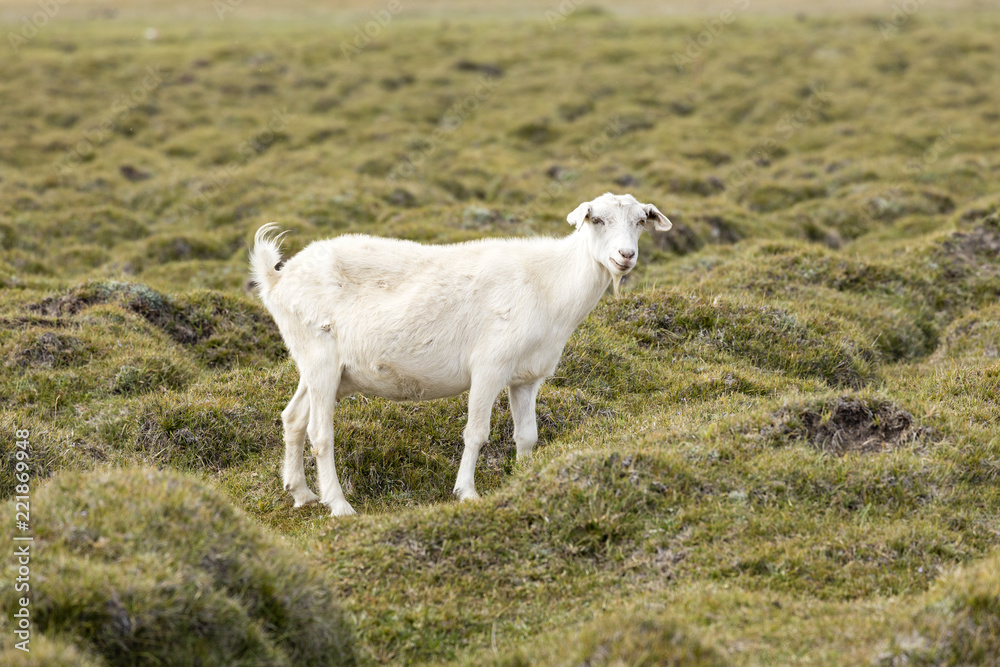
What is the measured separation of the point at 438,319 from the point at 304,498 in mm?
2249

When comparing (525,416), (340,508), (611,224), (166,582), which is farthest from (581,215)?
(166,582)

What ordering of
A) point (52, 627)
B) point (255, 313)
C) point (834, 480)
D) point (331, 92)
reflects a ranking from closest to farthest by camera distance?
1. point (52, 627)
2. point (834, 480)
3. point (255, 313)
4. point (331, 92)

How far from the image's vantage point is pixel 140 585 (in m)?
5.02

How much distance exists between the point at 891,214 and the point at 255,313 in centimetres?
1452

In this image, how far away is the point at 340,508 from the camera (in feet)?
26.4

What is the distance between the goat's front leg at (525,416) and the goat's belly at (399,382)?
572mm

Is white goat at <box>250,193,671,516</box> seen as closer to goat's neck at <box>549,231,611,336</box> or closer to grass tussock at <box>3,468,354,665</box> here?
goat's neck at <box>549,231,611,336</box>

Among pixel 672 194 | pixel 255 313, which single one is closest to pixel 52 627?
pixel 255 313

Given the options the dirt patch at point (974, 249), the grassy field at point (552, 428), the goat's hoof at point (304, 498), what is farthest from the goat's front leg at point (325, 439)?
the dirt patch at point (974, 249)

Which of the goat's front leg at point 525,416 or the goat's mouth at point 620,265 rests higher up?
the goat's mouth at point 620,265

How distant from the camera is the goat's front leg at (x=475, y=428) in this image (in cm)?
812

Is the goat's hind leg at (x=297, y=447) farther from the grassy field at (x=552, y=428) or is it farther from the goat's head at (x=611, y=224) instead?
the goat's head at (x=611, y=224)

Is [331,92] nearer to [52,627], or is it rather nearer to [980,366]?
[980,366]

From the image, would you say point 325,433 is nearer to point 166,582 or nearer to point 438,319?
point 438,319
